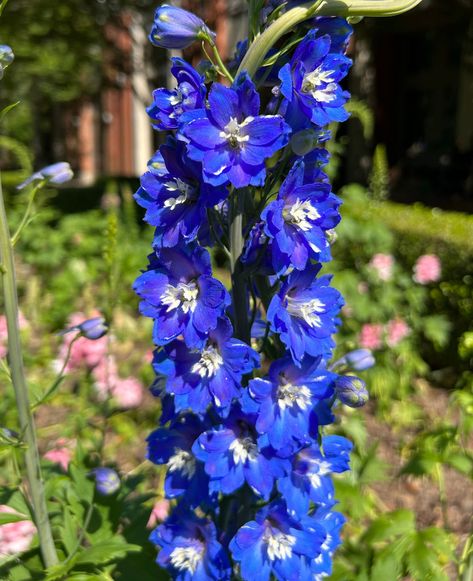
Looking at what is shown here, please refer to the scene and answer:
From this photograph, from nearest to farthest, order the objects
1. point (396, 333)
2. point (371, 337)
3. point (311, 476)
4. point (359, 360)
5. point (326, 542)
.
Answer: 1. point (311, 476)
2. point (326, 542)
3. point (359, 360)
4. point (371, 337)
5. point (396, 333)

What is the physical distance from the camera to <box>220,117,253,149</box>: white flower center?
3.49 ft

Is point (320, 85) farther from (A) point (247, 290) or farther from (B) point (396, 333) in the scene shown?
(B) point (396, 333)

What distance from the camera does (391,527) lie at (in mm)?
1848

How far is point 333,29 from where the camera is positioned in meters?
1.13

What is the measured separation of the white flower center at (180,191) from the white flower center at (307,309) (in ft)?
0.90

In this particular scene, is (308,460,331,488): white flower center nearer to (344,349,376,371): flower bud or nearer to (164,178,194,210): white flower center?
(344,349,376,371): flower bud

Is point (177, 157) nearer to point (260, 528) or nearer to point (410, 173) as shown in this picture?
point (260, 528)

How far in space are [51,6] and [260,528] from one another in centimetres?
923

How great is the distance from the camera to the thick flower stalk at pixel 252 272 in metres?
1.07

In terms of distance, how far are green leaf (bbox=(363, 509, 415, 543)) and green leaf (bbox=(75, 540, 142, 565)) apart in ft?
2.75

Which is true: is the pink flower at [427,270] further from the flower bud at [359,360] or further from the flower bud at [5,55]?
the flower bud at [5,55]

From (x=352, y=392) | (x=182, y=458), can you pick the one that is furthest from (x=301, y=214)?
(x=182, y=458)

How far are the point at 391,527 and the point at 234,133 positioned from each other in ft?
4.45

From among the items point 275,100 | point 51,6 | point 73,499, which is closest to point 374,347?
point 73,499
